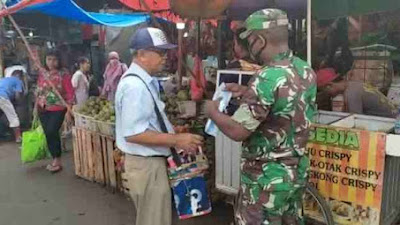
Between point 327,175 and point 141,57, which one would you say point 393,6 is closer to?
point 327,175

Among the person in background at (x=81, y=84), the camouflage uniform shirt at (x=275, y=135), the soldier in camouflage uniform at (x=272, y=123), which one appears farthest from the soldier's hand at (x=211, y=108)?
the person in background at (x=81, y=84)

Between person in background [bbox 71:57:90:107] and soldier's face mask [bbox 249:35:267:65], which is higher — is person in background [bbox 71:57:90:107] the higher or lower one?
the lower one

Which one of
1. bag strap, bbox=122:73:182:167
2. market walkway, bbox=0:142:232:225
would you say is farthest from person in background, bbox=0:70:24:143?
bag strap, bbox=122:73:182:167

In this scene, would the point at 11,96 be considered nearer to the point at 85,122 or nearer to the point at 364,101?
the point at 85,122

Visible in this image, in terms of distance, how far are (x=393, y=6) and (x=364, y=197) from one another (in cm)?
171

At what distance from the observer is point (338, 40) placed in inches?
205

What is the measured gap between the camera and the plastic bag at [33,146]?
645cm

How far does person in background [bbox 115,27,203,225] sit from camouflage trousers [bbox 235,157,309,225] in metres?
0.40

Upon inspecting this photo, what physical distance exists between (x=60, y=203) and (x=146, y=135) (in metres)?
2.97

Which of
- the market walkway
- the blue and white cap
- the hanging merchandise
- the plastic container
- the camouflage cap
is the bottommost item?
the market walkway

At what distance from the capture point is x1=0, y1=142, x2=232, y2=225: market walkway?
4668 mm

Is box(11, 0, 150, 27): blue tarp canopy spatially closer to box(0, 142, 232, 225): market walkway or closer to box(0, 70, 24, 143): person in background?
box(0, 70, 24, 143): person in background

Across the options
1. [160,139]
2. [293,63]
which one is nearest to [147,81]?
[160,139]

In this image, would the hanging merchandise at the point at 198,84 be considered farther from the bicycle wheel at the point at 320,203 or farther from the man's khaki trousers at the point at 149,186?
the man's khaki trousers at the point at 149,186
